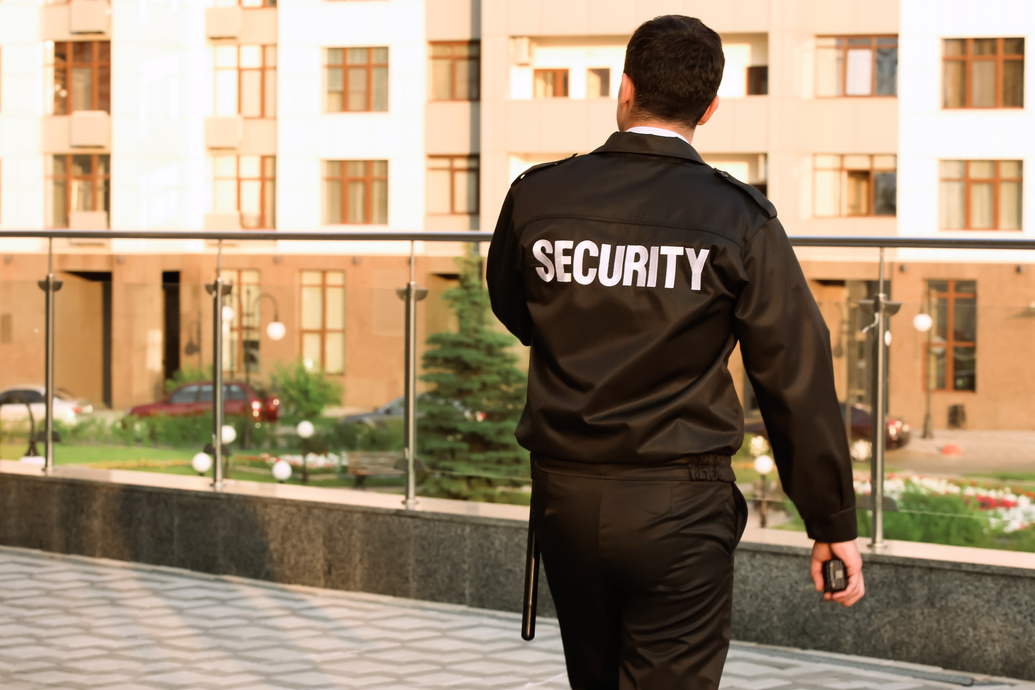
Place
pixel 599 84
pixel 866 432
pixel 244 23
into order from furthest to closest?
pixel 244 23 → pixel 599 84 → pixel 866 432

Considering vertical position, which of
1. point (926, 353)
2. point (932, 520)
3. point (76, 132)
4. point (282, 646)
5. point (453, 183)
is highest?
point (76, 132)

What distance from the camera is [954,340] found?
549cm

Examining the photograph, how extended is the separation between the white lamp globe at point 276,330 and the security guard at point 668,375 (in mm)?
4257

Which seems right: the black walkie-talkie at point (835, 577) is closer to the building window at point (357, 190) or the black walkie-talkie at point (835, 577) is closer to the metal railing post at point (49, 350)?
the metal railing post at point (49, 350)

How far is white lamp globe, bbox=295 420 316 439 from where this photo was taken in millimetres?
6812

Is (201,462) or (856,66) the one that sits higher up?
(856,66)

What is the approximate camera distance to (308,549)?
6.41 metres

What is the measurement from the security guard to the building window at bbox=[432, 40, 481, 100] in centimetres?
4388

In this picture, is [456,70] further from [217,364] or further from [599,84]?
[217,364]

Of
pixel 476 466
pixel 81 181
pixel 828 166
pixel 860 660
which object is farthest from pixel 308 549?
pixel 81 181

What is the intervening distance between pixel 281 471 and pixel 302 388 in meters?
0.41

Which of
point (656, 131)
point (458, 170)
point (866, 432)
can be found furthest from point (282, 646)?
point (458, 170)

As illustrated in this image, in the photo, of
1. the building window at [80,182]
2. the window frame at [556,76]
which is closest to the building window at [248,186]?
the building window at [80,182]

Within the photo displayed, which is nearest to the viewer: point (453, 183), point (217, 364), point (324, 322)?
point (324, 322)
